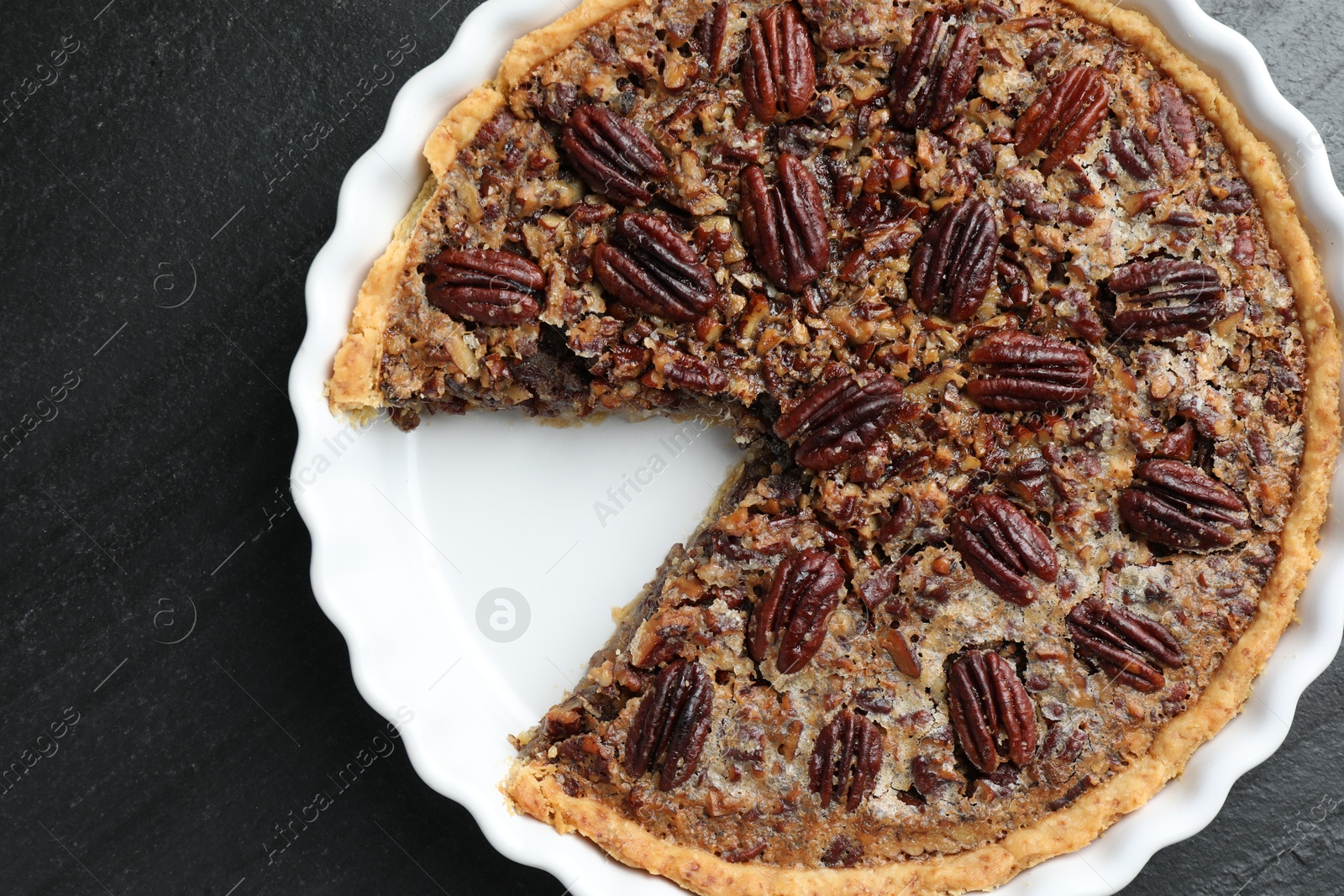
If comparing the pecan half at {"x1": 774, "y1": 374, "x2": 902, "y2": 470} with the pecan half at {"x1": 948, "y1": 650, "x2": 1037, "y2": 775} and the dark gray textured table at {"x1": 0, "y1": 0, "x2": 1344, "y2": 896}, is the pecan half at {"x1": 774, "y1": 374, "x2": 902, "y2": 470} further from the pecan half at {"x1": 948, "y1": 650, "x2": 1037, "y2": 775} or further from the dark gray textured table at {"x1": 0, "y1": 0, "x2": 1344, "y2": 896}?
the dark gray textured table at {"x1": 0, "y1": 0, "x2": 1344, "y2": 896}

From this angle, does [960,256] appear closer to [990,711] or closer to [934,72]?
[934,72]

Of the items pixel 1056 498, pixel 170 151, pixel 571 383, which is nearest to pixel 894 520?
pixel 1056 498

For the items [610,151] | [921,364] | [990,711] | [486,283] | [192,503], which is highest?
[610,151]

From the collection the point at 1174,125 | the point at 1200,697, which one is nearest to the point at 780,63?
the point at 1174,125

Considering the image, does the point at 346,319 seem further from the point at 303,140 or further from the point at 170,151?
the point at 170,151

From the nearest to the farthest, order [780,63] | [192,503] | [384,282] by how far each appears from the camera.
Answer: [780,63]
[384,282]
[192,503]

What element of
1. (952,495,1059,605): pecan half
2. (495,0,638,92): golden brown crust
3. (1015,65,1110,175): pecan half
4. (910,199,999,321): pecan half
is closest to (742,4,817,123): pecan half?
(495,0,638,92): golden brown crust
